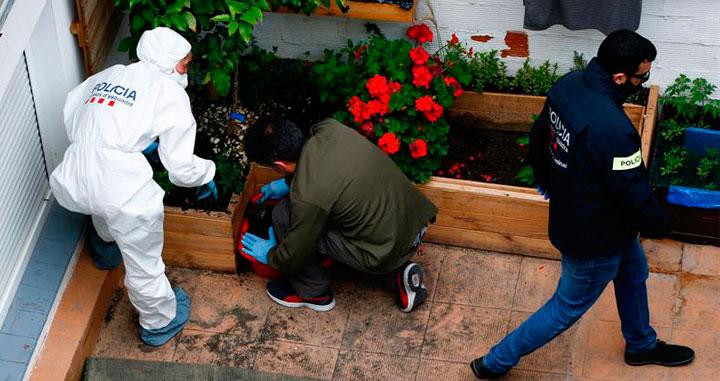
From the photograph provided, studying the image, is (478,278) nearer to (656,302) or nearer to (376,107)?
(656,302)

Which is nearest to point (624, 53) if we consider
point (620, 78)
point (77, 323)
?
point (620, 78)

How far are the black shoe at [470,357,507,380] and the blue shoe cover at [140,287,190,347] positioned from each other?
150 cm

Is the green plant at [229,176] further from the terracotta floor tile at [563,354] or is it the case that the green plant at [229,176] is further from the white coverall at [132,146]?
the terracotta floor tile at [563,354]

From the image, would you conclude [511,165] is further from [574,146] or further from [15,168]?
[15,168]

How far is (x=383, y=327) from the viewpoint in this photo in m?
5.71

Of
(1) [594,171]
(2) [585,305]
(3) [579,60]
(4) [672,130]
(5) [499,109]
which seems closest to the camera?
(1) [594,171]

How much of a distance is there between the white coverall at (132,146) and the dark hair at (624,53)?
75.4 inches

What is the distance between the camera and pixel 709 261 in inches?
233

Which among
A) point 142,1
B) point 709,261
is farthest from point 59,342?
point 709,261

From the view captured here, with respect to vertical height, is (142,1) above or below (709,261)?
above

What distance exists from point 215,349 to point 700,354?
2.41m

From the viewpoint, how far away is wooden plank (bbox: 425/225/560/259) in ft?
19.5

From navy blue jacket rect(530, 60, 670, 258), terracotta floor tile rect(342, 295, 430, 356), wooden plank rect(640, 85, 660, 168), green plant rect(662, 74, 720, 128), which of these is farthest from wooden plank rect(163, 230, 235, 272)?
green plant rect(662, 74, 720, 128)

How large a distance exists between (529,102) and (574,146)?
1839mm
